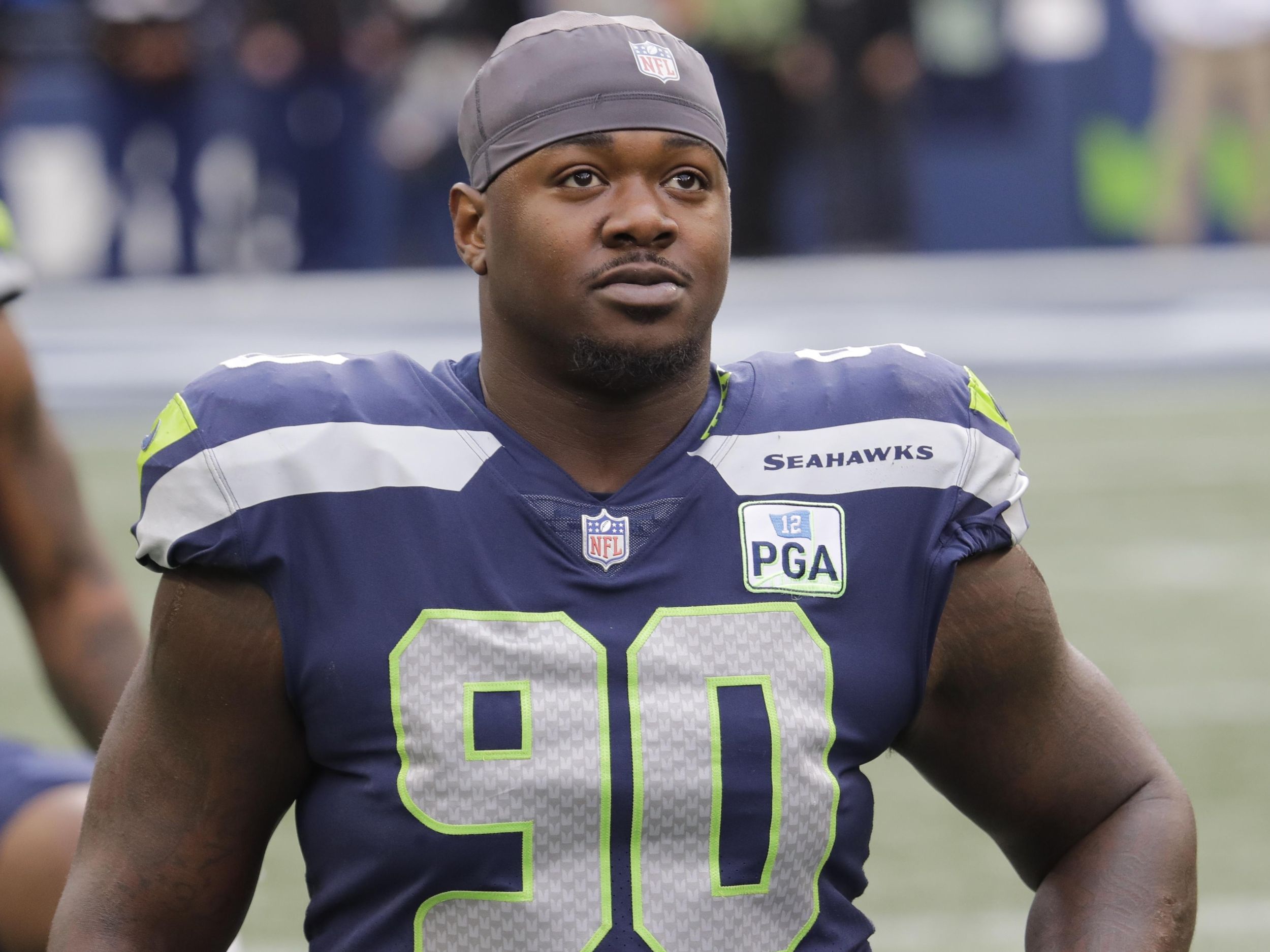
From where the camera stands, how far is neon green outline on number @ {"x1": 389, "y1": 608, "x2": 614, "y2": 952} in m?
1.79

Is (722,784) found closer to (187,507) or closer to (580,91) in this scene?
(187,507)

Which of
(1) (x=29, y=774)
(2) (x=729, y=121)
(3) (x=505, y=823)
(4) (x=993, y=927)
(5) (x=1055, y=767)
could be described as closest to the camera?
(3) (x=505, y=823)

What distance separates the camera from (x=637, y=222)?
183cm

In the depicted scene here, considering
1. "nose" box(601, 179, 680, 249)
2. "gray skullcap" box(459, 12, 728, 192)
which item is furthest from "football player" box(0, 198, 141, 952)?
"nose" box(601, 179, 680, 249)

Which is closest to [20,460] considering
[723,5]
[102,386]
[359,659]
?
[359,659]

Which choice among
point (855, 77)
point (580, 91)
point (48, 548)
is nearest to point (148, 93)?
point (855, 77)

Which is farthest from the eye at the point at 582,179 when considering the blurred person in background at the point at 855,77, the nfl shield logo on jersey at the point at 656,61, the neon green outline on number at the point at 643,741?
the blurred person in background at the point at 855,77

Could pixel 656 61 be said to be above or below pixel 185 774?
above

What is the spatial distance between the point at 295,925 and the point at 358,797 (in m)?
2.33

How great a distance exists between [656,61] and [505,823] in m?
0.71

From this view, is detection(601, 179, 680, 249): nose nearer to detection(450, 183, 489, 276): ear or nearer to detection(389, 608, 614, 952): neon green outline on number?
detection(450, 183, 489, 276): ear

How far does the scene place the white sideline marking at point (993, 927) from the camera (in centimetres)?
389

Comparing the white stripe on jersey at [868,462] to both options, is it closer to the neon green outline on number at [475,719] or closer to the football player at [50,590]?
the neon green outline on number at [475,719]

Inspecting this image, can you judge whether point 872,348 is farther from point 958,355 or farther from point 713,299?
point 958,355
